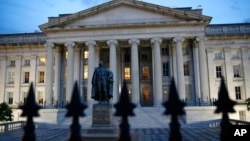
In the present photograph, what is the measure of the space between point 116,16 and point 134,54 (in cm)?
777

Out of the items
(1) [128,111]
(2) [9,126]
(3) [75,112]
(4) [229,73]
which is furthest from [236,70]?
(3) [75,112]

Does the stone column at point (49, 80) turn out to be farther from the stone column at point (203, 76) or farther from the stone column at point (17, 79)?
the stone column at point (203, 76)

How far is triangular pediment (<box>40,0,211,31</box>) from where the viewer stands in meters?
42.2

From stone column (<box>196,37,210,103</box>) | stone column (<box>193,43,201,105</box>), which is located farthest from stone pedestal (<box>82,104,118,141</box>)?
stone column (<box>193,43,201,105</box>)

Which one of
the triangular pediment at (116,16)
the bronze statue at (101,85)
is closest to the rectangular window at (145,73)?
the triangular pediment at (116,16)

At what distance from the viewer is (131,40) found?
41594mm

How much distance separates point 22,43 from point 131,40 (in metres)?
25.5

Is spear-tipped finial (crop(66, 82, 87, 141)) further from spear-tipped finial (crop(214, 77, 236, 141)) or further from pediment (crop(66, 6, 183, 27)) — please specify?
pediment (crop(66, 6, 183, 27))

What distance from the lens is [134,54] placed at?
41156 millimetres

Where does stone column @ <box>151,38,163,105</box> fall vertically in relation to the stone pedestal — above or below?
above

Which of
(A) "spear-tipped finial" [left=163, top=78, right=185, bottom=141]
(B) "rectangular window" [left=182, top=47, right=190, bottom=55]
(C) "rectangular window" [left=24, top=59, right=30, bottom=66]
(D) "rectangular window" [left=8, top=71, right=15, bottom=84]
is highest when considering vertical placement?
(B) "rectangular window" [left=182, top=47, right=190, bottom=55]

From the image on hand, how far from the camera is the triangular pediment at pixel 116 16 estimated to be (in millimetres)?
42250

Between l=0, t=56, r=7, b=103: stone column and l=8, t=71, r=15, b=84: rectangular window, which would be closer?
l=0, t=56, r=7, b=103: stone column

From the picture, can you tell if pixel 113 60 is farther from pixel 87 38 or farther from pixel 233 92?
pixel 233 92
